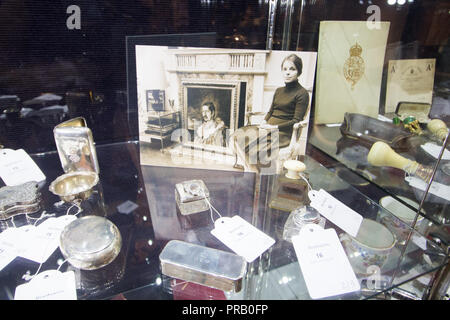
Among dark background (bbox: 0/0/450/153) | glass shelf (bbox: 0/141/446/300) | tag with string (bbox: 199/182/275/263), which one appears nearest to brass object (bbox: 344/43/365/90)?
dark background (bbox: 0/0/450/153)

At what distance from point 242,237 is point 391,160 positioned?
0.57m

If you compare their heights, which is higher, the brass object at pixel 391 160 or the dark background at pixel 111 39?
the dark background at pixel 111 39

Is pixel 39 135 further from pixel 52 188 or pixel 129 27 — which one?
pixel 129 27

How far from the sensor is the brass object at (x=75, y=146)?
0.94 metres

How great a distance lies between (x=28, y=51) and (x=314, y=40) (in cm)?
99

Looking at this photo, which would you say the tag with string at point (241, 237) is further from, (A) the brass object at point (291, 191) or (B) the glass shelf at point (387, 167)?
(B) the glass shelf at point (387, 167)

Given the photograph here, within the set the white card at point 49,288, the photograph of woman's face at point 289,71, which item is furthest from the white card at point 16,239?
the photograph of woman's face at point 289,71

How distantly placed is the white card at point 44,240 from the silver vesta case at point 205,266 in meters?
0.28

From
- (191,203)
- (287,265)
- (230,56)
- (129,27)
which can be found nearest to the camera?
(287,265)

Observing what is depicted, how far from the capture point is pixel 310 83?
100 centimetres

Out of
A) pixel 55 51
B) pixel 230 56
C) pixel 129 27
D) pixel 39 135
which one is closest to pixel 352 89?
pixel 230 56

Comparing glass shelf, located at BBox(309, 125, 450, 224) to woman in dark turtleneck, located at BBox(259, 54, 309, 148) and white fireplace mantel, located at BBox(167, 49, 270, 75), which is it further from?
white fireplace mantel, located at BBox(167, 49, 270, 75)

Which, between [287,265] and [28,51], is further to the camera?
[28,51]

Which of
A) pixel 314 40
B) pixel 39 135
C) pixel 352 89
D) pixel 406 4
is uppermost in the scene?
pixel 406 4
